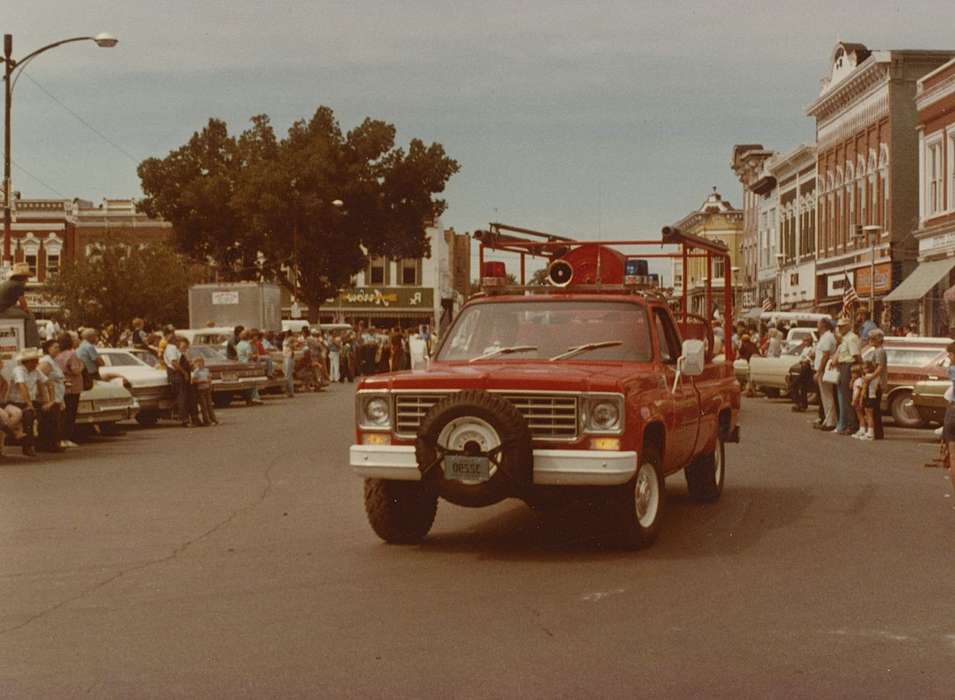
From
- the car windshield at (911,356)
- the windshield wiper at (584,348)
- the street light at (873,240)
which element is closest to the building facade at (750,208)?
the street light at (873,240)

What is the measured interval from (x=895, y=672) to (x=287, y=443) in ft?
51.7

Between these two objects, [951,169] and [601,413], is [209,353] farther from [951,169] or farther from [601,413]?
[951,169]

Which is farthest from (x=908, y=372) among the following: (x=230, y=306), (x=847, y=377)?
(x=230, y=306)

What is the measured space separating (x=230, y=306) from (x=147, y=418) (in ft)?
66.1

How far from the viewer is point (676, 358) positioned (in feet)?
39.2

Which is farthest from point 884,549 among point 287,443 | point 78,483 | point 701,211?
point 701,211

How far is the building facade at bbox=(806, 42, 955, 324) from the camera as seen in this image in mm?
54031

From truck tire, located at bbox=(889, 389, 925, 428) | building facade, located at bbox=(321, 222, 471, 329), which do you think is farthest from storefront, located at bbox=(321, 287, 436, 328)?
truck tire, located at bbox=(889, 389, 925, 428)

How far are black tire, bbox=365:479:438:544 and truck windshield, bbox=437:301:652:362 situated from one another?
1147mm

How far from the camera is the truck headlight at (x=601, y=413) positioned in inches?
391

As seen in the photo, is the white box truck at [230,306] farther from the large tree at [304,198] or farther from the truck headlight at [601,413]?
the truck headlight at [601,413]

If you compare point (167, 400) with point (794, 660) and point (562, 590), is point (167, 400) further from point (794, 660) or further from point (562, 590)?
point (794, 660)

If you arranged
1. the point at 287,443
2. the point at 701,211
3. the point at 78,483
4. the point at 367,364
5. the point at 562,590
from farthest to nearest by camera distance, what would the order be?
the point at 701,211 < the point at 367,364 < the point at 287,443 < the point at 78,483 < the point at 562,590

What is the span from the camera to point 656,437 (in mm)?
10789
